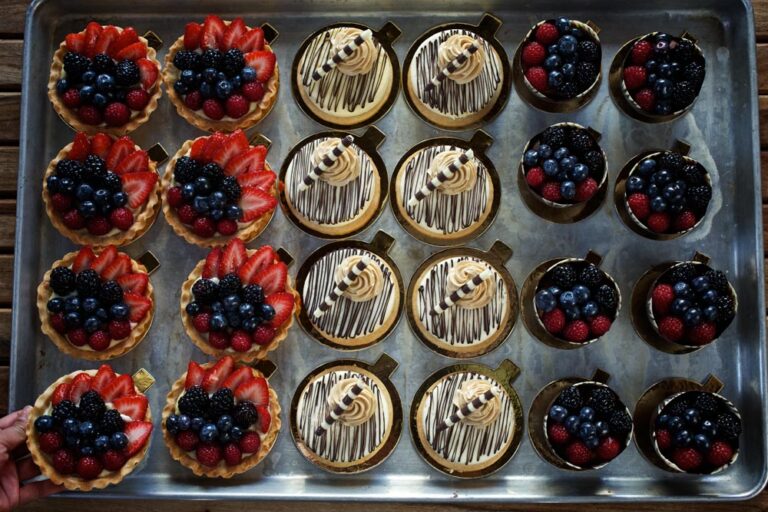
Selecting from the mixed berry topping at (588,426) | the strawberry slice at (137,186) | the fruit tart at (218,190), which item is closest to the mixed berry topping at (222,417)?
the fruit tart at (218,190)

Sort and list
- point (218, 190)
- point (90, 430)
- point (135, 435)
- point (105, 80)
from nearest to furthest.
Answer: point (90, 430), point (135, 435), point (218, 190), point (105, 80)

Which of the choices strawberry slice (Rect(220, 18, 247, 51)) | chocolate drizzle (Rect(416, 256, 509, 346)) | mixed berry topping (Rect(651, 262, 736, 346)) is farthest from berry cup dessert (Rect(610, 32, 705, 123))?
strawberry slice (Rect(220, 18, 247, 51))

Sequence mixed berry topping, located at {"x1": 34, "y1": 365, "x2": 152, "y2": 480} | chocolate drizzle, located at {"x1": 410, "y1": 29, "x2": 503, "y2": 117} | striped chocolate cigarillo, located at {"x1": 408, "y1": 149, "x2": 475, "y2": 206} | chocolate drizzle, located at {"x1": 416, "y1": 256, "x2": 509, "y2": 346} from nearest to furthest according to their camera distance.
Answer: mixed berry topping, located at {"x1": 34, "y1": 365, "x2": 152, "y2": 480} < striped chocolate cigarillo, located at {"x1": 408, "y1": 149, "x2": 475, "y2": 206} < chocolate drizzle, located at {"x1": 416, "y1": 256, "x2": 509, "y2": 346} < chocolate drizzle, located at {"x1": 410, "y1": 29, "x2": 503, "y2": 117}

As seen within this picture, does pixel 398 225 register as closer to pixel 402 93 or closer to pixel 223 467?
pixel 402 93

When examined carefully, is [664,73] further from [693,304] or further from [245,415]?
[245,415]

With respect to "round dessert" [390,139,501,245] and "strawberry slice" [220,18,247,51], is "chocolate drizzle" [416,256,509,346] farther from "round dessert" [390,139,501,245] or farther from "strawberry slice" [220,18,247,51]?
"strawberry slice" [220,18,247,51]

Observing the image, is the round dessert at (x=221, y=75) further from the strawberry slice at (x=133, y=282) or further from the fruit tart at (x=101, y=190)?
the strawberry slice at (x=133, y=282)

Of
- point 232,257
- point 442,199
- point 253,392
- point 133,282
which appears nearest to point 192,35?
point 232,257
